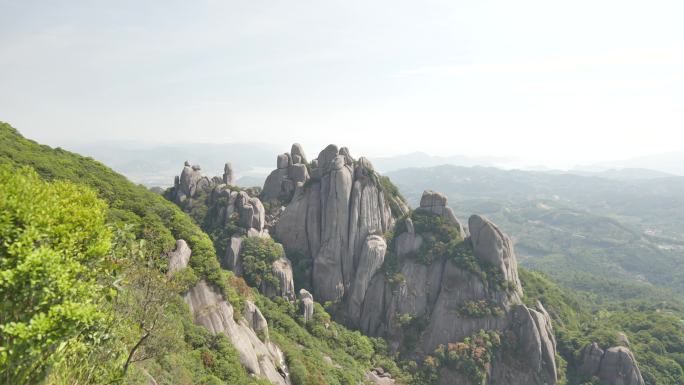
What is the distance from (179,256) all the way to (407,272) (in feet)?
98.2

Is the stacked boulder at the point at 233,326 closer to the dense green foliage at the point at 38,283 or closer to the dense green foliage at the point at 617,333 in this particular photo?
the dense green foliage at the point at 38,283

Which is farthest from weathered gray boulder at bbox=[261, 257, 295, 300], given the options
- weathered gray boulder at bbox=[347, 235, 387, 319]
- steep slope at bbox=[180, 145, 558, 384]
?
weathered gray boulder at bbox=[347, 235, 387, 319]

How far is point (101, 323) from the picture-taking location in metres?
12.2

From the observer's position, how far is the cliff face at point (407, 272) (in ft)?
143

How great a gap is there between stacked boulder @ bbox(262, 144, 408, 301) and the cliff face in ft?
0.46

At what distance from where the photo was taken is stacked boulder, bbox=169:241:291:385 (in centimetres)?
2756

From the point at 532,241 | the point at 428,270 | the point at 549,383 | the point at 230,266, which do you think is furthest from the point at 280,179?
the point at 532,241

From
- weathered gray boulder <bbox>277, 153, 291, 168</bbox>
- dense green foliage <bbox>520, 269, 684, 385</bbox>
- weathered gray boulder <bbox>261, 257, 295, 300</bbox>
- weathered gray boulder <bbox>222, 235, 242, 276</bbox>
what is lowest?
dense green foliage <bbox>520, 269, 684, 385</bbox>

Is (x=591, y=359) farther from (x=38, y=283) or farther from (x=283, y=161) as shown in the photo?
(x=38, y=283)

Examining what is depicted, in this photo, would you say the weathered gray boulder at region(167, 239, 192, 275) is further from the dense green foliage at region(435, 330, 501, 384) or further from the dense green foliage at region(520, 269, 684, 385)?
the dense green foliage at region(520, 269, 684, 385)

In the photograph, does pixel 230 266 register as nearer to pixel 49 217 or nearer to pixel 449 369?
pixel 449 369

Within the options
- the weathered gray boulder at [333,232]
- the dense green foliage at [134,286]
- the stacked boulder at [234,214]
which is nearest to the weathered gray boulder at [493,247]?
the weathered gray boulder at [333,232]

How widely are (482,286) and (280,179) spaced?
33754mm

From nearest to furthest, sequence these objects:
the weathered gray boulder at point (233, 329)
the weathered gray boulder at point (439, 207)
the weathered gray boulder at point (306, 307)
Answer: the weathered gray boulder at point (233, 329), the weathered gray boulder at point (306, 307), the weathered gray boulder at point (439, 207)
